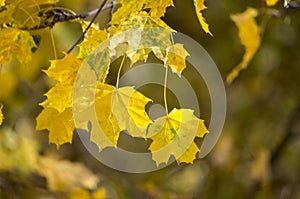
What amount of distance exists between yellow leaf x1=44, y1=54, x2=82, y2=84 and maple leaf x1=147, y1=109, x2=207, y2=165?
7.4 inches

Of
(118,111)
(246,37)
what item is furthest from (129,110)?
(246,37)

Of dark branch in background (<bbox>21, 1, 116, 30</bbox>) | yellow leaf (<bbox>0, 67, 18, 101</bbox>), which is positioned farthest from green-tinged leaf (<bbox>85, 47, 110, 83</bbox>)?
yellow leaf (<bbox>0, 67, 18, 101</bbox>)

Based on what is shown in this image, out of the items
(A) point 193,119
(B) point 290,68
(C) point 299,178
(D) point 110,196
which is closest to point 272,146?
(C) point 299,178

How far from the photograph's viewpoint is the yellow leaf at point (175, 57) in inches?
59.9

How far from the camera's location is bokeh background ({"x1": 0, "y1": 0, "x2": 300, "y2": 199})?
12.5 feet

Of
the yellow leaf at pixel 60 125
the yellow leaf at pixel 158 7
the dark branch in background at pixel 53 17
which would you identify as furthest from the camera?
the dark branch in background at pixel 53 17

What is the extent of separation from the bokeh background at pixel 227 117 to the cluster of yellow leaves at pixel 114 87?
6.63 feet

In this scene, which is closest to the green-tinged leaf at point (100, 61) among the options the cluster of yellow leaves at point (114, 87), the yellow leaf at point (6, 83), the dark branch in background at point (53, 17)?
the cluster of yellow leaves at point (114, 87)

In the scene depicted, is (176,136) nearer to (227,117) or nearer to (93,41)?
(93,41)

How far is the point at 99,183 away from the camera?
12.5 ft

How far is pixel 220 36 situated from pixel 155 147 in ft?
9.57

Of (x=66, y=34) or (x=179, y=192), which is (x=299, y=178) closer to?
(x=179, y=192)

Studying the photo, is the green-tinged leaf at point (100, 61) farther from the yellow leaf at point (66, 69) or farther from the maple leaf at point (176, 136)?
the maple leaf at point (176, 136)

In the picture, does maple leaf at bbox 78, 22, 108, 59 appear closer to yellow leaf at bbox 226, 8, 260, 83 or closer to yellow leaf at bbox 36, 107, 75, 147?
yellow leaf at bbox 36, 107, 75, 147
